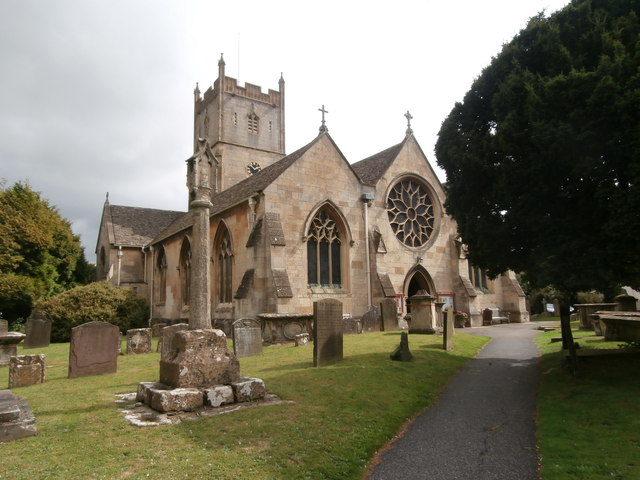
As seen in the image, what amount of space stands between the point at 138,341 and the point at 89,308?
10910mm

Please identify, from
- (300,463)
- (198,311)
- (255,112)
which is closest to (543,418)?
(300,463)

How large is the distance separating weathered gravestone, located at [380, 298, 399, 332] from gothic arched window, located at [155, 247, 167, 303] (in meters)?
16.8

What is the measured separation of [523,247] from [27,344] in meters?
21.0

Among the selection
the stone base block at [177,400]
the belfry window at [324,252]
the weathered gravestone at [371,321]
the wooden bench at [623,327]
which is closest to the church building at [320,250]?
the belfry window at [324,252]

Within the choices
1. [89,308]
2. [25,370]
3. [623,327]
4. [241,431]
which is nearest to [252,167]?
[89,308]

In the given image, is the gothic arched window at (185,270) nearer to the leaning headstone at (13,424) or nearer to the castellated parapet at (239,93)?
the castellated parapet at (239,93)

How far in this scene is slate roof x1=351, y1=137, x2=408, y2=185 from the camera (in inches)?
1010

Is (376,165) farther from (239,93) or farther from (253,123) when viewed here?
(239,93)

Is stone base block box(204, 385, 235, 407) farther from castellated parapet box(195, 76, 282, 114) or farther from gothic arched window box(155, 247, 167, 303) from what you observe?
castellated parapet box(195, 76, 282, 114)

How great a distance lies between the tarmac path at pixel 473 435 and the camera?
5.51 m

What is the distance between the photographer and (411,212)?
26.4 metres

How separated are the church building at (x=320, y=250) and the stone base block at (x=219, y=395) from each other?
898 cm

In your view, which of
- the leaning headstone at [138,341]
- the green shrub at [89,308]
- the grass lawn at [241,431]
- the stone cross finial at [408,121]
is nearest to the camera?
the grass lawn at [241,431]

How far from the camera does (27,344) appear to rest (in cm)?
2009
